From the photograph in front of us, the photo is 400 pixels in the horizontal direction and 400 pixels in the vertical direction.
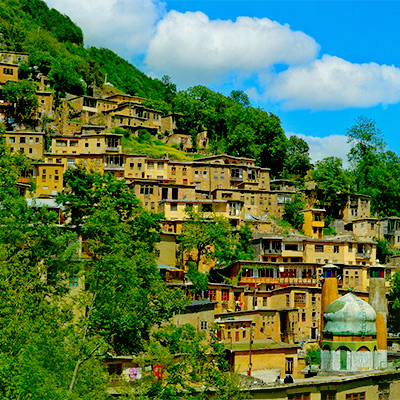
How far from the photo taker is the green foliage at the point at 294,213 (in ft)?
278

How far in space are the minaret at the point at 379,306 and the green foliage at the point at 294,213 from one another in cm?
3111

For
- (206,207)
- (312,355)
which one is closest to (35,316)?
(312,355)

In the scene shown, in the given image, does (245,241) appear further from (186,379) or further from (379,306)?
(186,379)

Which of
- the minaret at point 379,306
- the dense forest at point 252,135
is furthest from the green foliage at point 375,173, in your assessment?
the minaret at point 379,306

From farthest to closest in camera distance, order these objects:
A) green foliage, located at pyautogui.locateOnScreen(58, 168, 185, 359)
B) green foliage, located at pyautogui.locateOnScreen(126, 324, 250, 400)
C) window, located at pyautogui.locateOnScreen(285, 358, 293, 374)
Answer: window, located at pyautogui.locateOnScreen(285, 358, 293, 374)
green foliage, located at pyautogui.locateOnScreen(58, 168, 185, 359)
green foliage, located at pyautogui.locateOnScreen(126, 324, 250, 400)

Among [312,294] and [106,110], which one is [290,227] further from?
[106,110]

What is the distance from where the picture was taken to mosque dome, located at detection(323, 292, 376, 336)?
4203cm

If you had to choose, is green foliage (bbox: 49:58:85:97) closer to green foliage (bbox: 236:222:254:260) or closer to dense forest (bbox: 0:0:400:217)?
dense forest (bbox: 0:0:400:217)

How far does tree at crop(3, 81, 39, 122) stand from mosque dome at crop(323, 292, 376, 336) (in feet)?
199

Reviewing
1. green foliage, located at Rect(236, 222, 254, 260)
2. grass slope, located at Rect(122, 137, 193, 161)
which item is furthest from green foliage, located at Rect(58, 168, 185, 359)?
grass slope, located at Rect(122, 137, 193, 161)

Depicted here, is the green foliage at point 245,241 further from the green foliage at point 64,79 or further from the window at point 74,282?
the green foliage at point 64,79

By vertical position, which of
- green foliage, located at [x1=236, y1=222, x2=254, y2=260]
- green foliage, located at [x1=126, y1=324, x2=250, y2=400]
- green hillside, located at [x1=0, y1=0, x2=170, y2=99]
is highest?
green hillside, located at [x1=0, y1=0, x2=170, y2=99]

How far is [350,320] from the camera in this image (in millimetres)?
42000

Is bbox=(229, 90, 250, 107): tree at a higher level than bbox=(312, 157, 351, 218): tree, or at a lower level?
higher
